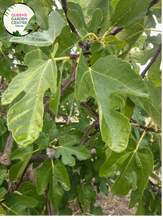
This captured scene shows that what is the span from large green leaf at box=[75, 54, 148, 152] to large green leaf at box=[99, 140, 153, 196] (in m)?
0.21

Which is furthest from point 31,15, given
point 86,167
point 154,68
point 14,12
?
point 86,167

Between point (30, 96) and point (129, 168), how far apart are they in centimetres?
41

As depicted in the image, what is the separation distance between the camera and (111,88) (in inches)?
12.4

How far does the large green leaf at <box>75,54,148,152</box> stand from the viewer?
0.27 metres

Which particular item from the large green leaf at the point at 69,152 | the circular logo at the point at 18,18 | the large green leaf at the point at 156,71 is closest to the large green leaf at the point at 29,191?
the large green leaf at the point at 69,152

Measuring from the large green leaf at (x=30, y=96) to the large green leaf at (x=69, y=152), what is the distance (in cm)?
36

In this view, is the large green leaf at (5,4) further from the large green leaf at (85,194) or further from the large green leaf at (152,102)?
the large green leaf at (85,194)

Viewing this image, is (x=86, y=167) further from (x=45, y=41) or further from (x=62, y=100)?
(x=45, y=41)

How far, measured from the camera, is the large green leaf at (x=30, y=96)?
0.84ft

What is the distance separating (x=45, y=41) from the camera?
0.33 meters

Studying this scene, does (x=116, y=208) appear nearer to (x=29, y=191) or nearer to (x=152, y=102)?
(x=29, y=191)

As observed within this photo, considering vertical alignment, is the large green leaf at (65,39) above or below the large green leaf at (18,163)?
above

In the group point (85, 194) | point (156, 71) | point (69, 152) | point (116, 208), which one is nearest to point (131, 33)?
point (156, 71)

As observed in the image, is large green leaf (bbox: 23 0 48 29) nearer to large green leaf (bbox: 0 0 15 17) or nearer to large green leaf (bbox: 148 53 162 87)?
large green leaf (bbox: 0 0 15 17)
